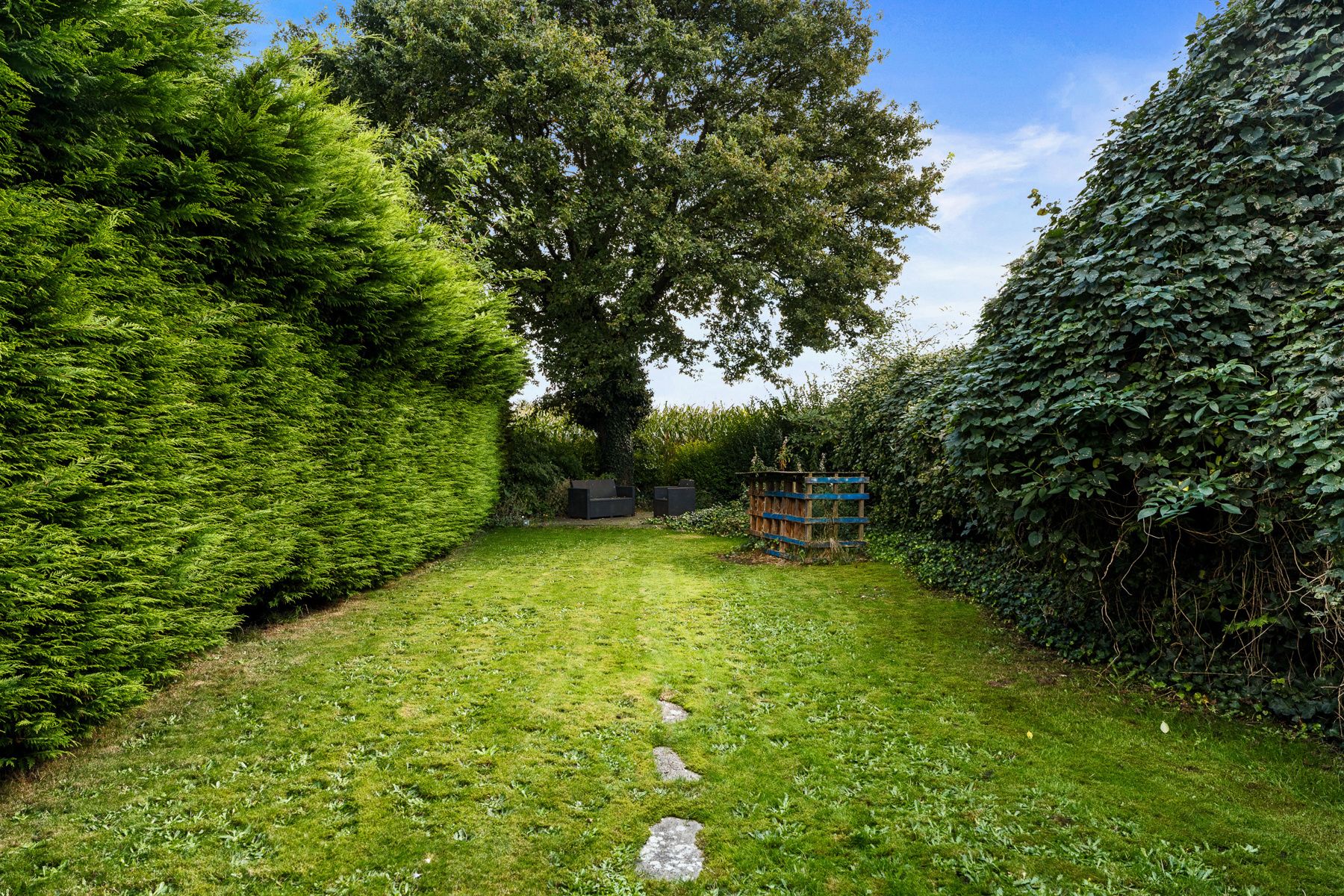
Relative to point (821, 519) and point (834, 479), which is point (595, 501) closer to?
point (821, 519)

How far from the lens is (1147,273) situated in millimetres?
4113

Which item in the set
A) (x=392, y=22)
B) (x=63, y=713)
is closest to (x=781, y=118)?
(x=392, y=22)

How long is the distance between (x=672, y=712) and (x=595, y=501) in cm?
1194

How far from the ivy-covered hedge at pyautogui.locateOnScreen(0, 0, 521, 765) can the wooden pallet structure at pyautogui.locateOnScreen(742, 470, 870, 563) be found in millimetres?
6084

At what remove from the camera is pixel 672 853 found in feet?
8.64

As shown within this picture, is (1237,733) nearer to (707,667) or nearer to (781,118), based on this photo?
(707,667)

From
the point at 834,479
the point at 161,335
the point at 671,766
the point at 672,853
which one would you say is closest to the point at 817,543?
the point at 834,479

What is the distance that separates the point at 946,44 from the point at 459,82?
11.8 meters

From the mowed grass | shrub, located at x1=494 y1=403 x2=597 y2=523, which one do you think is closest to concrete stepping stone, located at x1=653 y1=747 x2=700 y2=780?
the mowed grass

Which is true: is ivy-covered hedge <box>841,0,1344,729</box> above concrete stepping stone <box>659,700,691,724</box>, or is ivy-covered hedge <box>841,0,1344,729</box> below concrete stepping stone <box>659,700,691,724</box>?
above

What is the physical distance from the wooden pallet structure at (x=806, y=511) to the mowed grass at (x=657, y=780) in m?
3.99

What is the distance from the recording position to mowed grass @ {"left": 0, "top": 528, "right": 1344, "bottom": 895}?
2.51 meters

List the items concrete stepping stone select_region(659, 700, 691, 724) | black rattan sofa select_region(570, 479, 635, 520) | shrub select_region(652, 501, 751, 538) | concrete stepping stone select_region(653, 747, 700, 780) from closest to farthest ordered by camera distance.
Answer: concrete stepping stone select_region(653, 747, 700, 780) → concrete stepping stone select_region(659, 700, 691, 724) → shrub select_region(652, 501, 751, 538) → black rattan sofa select_region(570, 479, 635, 520)

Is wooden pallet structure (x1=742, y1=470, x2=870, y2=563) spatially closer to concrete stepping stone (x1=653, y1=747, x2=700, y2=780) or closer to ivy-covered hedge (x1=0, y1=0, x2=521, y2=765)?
ivy-covered hedge (x1=0, y1=0, x2=521, y2=765)
